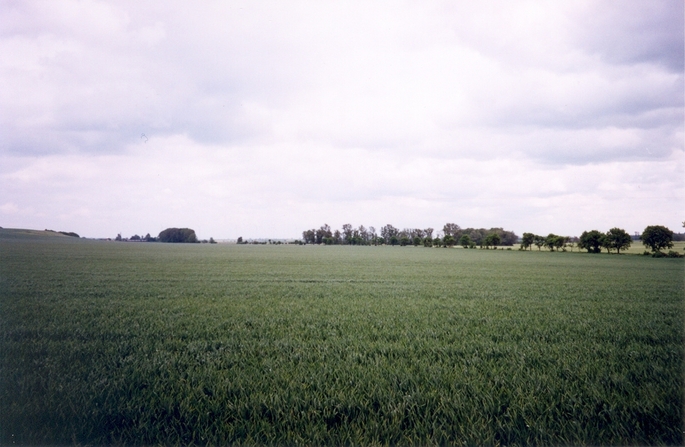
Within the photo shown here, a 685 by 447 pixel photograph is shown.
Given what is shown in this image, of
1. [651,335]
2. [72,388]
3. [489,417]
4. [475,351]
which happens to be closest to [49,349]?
[72,388]

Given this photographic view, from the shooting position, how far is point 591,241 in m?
91.3

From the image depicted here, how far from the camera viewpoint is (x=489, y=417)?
4.04 m

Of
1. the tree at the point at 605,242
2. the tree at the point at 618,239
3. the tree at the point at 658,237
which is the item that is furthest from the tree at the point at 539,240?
the tree at the point at 658,237

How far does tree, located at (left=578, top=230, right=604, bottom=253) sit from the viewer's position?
8938cm

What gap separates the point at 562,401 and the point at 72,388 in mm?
7318

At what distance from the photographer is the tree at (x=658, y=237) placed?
74562mm

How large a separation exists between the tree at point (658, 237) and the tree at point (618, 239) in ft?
19.6

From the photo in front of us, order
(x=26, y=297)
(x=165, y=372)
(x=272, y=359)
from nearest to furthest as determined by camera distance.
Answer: (x=165, y=372)
(x=272, y=359)
(x=26, y=297)

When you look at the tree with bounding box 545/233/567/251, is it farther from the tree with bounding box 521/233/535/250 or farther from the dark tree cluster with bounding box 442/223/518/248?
the dark tree cluster with bounding box 442/223/518/248

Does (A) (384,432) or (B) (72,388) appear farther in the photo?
(B) (72,388)

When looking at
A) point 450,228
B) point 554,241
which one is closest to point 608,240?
point 554,241

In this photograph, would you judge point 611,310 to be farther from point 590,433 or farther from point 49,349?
point 49,349

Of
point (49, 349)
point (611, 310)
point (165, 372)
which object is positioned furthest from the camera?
point (611, 310)

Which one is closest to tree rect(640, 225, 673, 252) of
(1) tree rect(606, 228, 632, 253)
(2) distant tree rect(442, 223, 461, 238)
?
(1) tree rect(606, 228, 632, 253)
